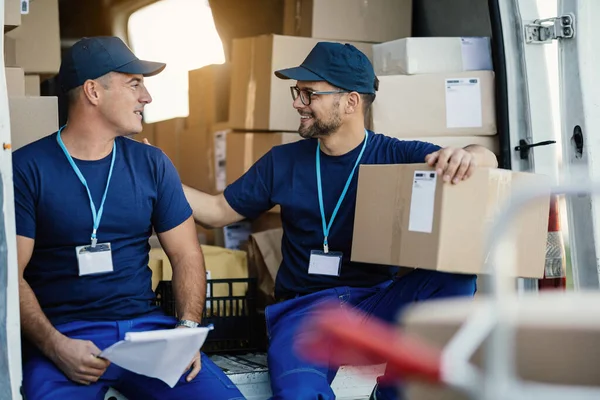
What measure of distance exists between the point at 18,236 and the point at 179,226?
54 cm

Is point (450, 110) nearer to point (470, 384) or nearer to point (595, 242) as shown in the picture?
point (595, 242)

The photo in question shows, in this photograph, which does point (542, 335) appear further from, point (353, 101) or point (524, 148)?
point (353, 101)

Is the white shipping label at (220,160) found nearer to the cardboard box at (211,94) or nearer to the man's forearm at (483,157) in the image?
the cardboard box at (211,94)

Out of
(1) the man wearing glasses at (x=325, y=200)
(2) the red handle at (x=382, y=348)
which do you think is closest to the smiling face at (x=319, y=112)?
(1) the man wearing glasses at (x=325, y=200)

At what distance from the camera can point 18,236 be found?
2.63 m

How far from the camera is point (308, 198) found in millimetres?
3156

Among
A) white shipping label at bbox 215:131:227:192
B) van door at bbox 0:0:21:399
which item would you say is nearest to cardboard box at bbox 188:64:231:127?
white shipping label at bbox 215:131:227:192

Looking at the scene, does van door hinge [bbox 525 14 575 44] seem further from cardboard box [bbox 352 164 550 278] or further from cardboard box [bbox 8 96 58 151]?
cardboard box [bbox 8 96 58 151]

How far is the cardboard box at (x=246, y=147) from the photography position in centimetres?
388

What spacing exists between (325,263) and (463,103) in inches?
34.1

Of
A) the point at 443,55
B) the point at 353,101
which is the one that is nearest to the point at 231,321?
the point at 353,101

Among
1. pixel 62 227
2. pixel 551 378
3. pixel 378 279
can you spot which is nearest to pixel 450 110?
pixel 378 279

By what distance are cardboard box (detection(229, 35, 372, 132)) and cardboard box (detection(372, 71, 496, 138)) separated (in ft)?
1.78

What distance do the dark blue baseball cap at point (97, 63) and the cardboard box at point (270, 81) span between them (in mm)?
956
